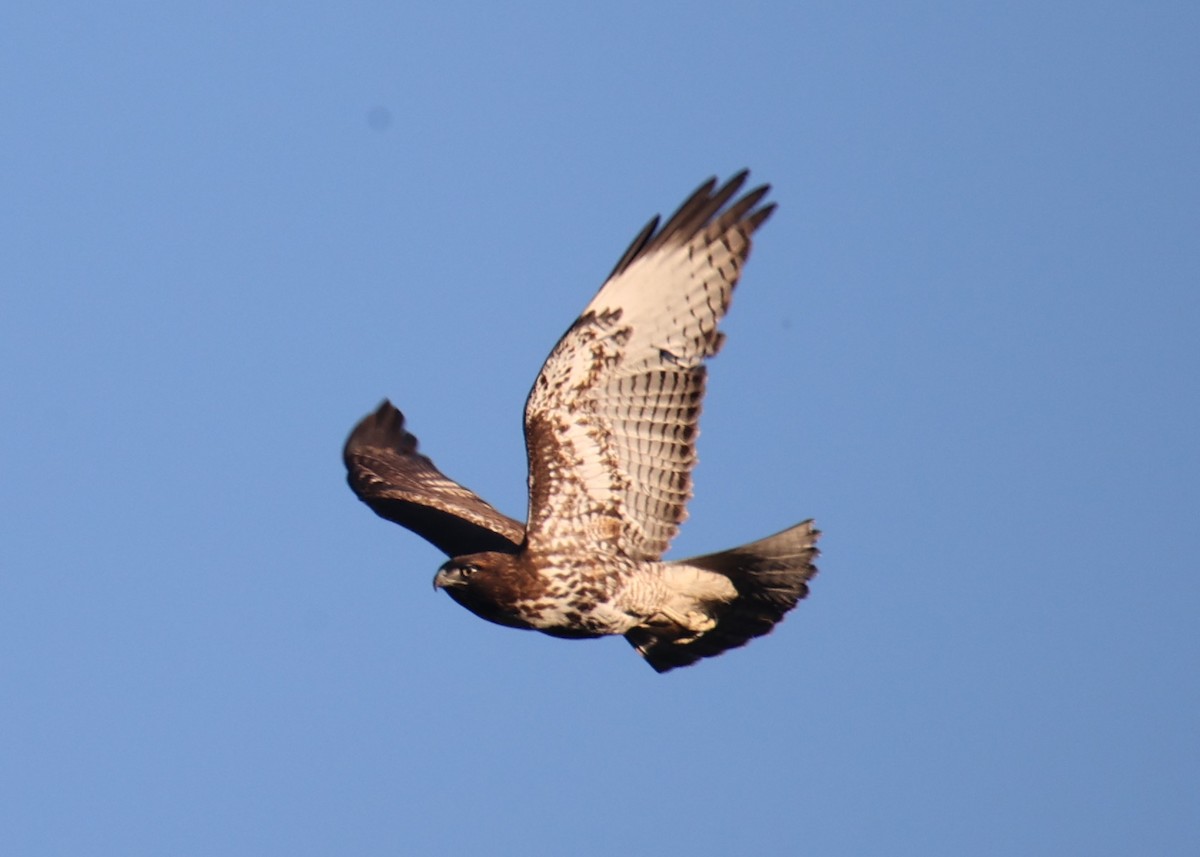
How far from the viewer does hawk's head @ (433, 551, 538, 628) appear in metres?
10.1

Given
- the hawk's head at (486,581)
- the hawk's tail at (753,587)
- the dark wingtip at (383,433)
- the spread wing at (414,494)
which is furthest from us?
the dark wingtip at (383,433)

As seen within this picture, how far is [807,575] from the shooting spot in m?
10.6

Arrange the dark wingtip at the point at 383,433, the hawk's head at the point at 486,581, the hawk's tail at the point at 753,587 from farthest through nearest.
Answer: the dark wingtip at the point at 383,433 → the hawk's tail at the point at 753,587 → the hawk's head at the point at 486,581

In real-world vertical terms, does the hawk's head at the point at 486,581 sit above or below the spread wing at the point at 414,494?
below

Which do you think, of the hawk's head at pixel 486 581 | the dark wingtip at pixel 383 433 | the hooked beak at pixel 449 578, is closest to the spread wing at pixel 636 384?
the hawk's head at pixel 486 581

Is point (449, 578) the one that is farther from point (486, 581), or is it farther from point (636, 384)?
point (636, 384)

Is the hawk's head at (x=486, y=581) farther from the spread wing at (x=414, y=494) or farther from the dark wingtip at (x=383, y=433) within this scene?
the dark wingtip at (x=383, y=433)

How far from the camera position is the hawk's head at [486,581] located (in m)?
10.1

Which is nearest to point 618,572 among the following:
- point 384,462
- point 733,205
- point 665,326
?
point 665,326

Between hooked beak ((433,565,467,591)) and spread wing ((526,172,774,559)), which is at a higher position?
spread wing ((526,172,774,559))

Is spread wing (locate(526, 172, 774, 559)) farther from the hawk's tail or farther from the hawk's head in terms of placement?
the hawk's tail

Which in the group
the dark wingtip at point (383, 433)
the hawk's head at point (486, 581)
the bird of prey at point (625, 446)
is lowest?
the hawk's head at point (486, 581)

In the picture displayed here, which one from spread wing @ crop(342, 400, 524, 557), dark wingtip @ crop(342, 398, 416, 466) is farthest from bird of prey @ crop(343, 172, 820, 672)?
dark wingtip @ crop(342, 398, 416, 466)

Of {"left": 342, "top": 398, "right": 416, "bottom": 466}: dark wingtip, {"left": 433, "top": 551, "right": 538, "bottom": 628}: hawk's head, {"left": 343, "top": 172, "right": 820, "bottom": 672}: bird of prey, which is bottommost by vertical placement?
{"left": 433, "top": 551, "right": 538, "bottom": 628}: hawk's head
